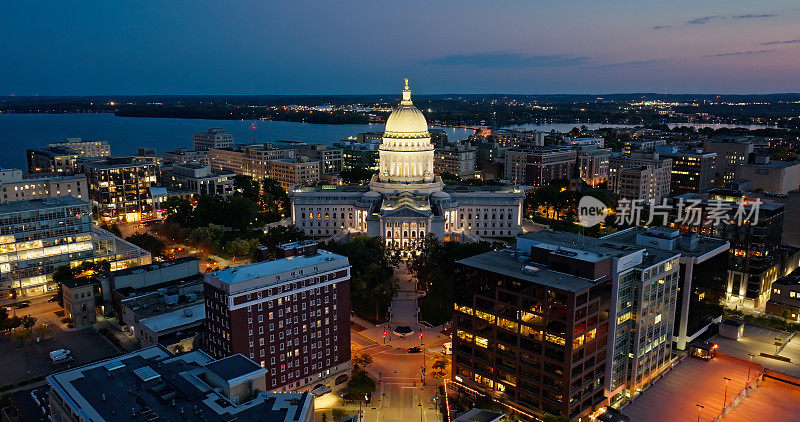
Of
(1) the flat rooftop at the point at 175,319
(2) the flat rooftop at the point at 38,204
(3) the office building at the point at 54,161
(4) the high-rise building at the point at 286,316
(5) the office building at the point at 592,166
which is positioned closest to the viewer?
(4) the high-rise building at the point at 286,316

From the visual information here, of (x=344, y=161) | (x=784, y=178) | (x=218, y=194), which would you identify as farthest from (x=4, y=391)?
(x=344, y=161)

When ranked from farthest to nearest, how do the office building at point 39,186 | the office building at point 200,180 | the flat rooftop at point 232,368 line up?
the office building at point 200,180 < the office building at point 39,186 < the flat rooftop at point 232,368

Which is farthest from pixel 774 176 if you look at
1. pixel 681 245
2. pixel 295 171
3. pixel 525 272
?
pixel 295 171

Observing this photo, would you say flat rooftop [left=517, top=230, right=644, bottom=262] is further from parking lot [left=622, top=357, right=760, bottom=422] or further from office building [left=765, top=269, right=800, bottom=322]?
office building [left=765, top=269, right=800, bottom=322]

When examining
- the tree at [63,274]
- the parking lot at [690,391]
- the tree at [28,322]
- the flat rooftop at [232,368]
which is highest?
the flat rooftop at [232,368]

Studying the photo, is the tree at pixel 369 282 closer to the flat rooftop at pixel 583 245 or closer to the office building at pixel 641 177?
the flat rooftop at pixel 583 245

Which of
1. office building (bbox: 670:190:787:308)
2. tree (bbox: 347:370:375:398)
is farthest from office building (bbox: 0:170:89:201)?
office building (bbox: 670:190:787:308)

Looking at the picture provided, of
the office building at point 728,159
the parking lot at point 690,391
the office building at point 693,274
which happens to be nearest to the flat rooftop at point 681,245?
the office building at point 693,274

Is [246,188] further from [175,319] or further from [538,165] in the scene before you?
[175,319]

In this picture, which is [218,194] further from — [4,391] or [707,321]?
[707,321]
